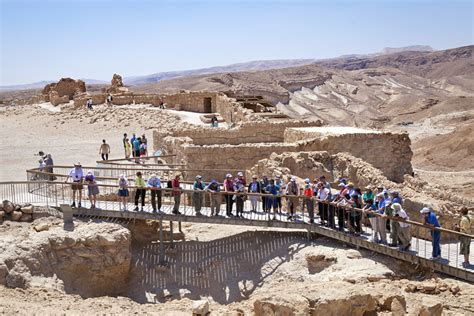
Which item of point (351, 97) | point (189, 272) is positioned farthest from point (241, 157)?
point (351, 97)

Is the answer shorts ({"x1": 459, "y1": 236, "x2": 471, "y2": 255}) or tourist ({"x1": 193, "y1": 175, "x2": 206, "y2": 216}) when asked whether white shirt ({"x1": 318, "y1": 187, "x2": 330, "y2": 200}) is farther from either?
shorts ({"x1": 459, "y1": 236, "x2": 471, "y2": 255})

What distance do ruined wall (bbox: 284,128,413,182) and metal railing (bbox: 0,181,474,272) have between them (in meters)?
4.27

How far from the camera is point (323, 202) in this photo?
12.4 metres

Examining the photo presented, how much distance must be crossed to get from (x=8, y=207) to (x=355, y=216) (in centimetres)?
813

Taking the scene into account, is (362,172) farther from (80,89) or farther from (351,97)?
(351,97)

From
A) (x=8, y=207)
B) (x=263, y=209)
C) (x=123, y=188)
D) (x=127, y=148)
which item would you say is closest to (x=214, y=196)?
(x=263, y=209)

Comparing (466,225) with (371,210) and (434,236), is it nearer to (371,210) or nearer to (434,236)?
(434,236)

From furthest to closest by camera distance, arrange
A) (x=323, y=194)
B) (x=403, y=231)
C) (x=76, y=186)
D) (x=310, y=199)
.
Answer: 1. (x=76, y=186)
2. (x=310, y=199)
3. (x=323, y=194)
4. (x=403, y=231)

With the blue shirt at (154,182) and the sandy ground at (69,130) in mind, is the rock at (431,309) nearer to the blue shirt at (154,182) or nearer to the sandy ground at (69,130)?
the blue shirt at (154,182)

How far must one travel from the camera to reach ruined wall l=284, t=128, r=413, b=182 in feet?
59.6

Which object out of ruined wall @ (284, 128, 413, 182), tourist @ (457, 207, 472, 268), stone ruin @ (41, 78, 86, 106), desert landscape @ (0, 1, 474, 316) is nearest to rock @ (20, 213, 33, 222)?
desert landscape @ (0, 1, 474, 316)

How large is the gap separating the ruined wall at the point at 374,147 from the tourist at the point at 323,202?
5439 millimetres

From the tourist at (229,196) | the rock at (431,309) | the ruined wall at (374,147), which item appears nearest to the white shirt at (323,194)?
the tourist at (229,196)

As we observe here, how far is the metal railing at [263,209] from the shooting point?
446 inches
